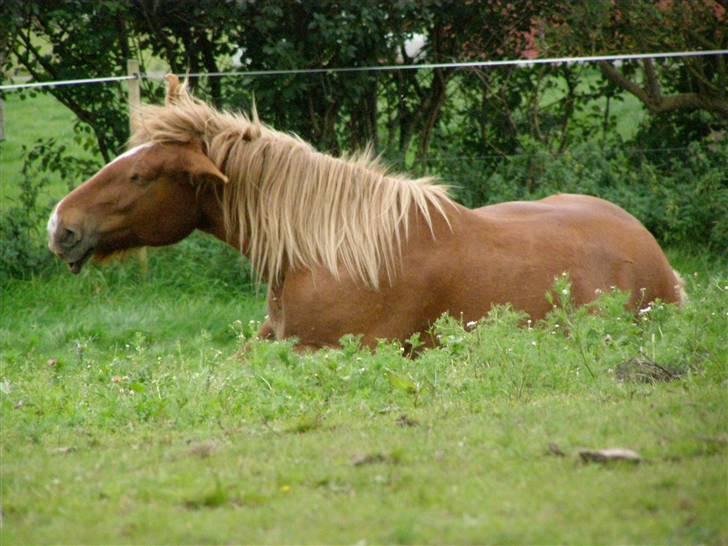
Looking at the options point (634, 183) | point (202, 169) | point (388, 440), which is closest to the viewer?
point (388, 440)

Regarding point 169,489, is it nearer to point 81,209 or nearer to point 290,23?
point 81,209

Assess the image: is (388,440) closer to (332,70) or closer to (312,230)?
(312,230)

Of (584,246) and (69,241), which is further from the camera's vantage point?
(584,246)

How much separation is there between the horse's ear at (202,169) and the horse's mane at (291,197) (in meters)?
0.12

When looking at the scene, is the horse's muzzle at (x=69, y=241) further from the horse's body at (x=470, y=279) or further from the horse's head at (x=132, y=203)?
the horse's body at (x=470, y=279)

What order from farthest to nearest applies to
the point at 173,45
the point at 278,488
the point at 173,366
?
the point at 173,45, the point at 173,366, the point at 278,488

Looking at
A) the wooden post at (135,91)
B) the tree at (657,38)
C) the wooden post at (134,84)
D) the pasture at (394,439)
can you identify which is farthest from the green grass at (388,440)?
the tree at (657,38)

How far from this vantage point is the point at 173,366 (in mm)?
6871

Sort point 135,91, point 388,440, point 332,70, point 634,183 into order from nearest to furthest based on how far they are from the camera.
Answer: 1. point 388,440
2. point 135,91
3. point 332,70
4. point 634,183

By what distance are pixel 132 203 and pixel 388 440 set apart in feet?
10.1

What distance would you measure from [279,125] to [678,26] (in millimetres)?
3838

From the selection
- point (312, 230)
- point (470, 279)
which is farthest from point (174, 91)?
point (470, 279)

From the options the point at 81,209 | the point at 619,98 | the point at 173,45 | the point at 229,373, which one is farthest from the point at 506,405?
the point at 619,98

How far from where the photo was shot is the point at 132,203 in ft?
23.6
